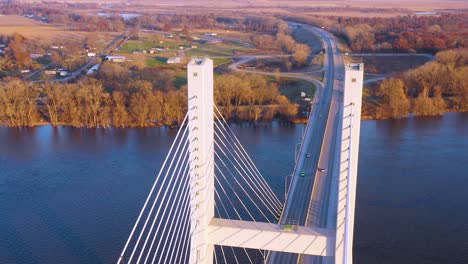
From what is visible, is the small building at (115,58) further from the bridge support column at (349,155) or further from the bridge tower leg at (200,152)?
the bridge support column at (349,155)

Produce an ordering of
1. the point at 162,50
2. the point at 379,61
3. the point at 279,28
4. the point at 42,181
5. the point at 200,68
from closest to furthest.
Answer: the point at 200,68
the point at 42,181
the point at 379,61
the point at 162,50
the point at 279,28

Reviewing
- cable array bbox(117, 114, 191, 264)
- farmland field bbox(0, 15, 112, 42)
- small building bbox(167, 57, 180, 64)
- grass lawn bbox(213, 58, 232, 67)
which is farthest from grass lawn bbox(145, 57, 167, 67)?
cable array bbox(117, 114, 191, 264)

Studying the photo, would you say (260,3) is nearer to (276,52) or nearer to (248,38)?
(248,38)

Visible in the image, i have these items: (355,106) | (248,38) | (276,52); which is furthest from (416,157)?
(248,38)

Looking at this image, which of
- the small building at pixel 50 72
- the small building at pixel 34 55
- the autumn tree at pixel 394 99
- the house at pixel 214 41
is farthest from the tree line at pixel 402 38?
the small building at pixel 34 55

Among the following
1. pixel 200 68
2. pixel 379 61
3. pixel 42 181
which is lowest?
pixel 42 181

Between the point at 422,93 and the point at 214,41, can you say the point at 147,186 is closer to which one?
the point at 422,93

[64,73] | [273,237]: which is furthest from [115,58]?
[273,237]
